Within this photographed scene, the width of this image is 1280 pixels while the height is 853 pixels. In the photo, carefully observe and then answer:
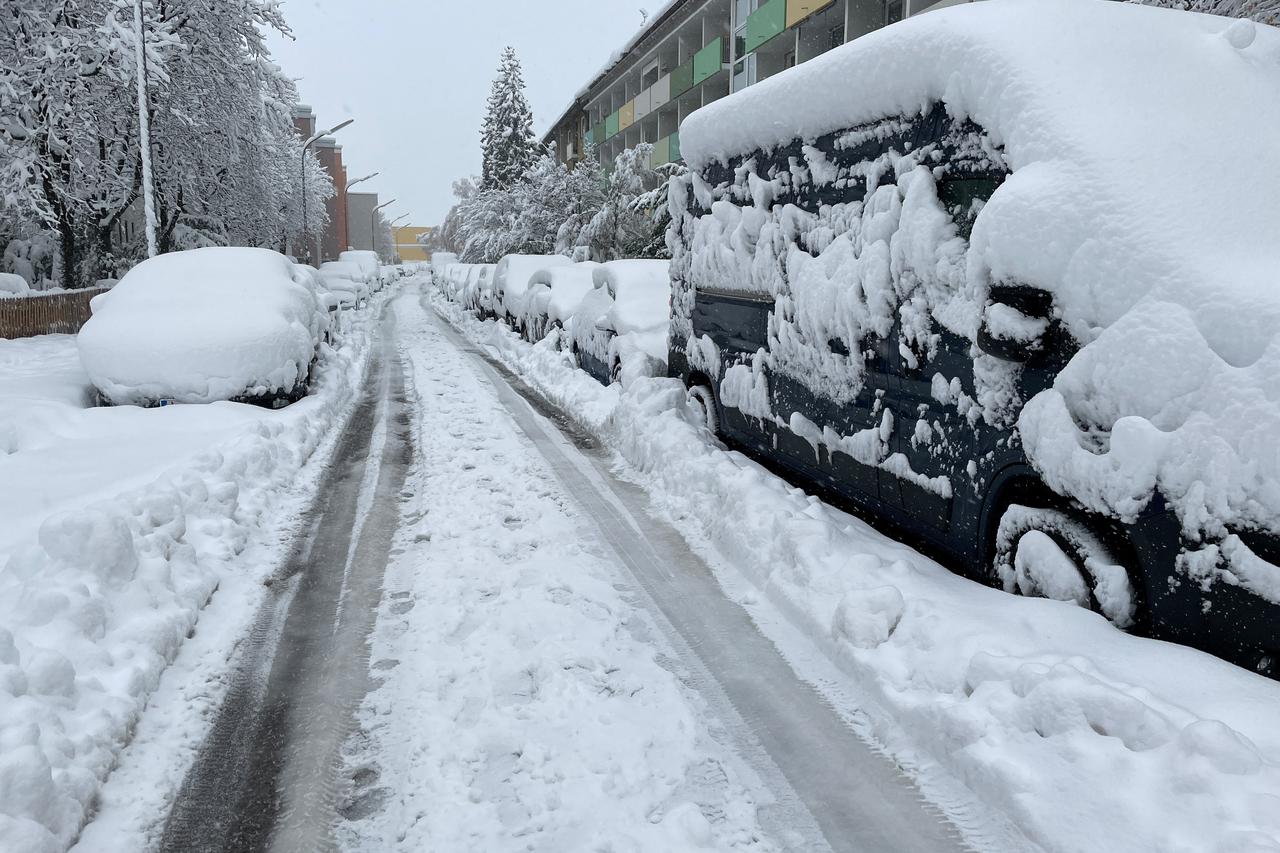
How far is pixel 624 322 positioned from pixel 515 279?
861cm

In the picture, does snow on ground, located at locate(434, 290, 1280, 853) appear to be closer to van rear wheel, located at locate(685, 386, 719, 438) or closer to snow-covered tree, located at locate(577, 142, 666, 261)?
van rear wheel, located at locate(685, 386, 719, 438)

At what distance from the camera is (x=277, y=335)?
890 cm

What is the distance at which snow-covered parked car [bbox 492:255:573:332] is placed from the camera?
17266mm

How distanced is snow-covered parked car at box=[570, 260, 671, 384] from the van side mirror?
5719mm

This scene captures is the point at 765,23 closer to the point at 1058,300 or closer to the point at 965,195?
the point at 965,195

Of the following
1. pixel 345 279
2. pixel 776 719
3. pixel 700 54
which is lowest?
pixel 776 719

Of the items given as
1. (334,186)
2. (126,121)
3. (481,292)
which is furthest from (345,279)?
(334,186)

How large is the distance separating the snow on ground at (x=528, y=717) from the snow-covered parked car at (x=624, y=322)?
174 inches

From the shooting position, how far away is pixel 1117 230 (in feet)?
10.3

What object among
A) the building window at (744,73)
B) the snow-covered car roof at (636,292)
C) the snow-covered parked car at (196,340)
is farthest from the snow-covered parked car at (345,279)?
the snow-covered car roof at (636,292)

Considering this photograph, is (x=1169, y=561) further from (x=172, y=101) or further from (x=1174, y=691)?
(x=172, y=101)

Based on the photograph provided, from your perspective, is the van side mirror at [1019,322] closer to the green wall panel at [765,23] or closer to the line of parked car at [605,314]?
the line of parked car at [605,314]

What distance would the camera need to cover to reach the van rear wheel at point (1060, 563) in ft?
10.6

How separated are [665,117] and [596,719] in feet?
106
